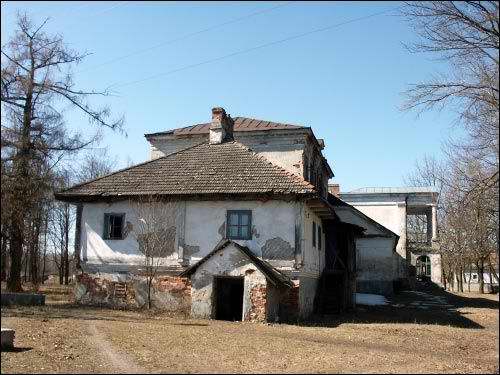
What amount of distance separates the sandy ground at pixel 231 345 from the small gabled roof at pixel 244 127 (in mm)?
11550

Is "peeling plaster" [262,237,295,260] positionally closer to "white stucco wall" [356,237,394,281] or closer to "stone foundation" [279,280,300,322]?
"stone foundation" [279,280,300,322]

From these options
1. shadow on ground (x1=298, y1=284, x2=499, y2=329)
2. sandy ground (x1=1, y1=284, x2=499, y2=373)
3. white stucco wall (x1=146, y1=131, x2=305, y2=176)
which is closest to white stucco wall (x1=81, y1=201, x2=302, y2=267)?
sandy ground (x1=1, y1=284, x2=499, y2=373)

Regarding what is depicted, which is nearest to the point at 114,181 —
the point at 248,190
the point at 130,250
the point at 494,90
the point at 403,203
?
the point at 130,250

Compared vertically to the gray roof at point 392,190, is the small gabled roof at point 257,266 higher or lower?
lower

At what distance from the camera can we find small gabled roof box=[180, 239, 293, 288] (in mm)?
17766

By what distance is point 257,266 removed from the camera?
17734 mm

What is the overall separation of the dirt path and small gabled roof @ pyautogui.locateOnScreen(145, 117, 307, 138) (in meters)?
16.2

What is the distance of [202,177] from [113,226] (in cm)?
411

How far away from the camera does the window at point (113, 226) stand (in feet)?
67.9

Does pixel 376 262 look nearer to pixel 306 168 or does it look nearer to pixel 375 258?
pixel 375 258

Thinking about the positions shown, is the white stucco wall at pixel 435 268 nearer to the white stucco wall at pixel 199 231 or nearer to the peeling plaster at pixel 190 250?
the white stucco wall at pixel 199 231

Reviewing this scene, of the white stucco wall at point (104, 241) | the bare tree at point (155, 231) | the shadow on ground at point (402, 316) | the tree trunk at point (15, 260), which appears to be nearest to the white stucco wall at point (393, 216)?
the shadow on ground at point (402, 316)

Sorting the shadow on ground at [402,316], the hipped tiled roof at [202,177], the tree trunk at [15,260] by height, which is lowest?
the shadow on ground at [402,316]

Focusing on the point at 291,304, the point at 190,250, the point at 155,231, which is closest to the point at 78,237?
the point at 155,231
